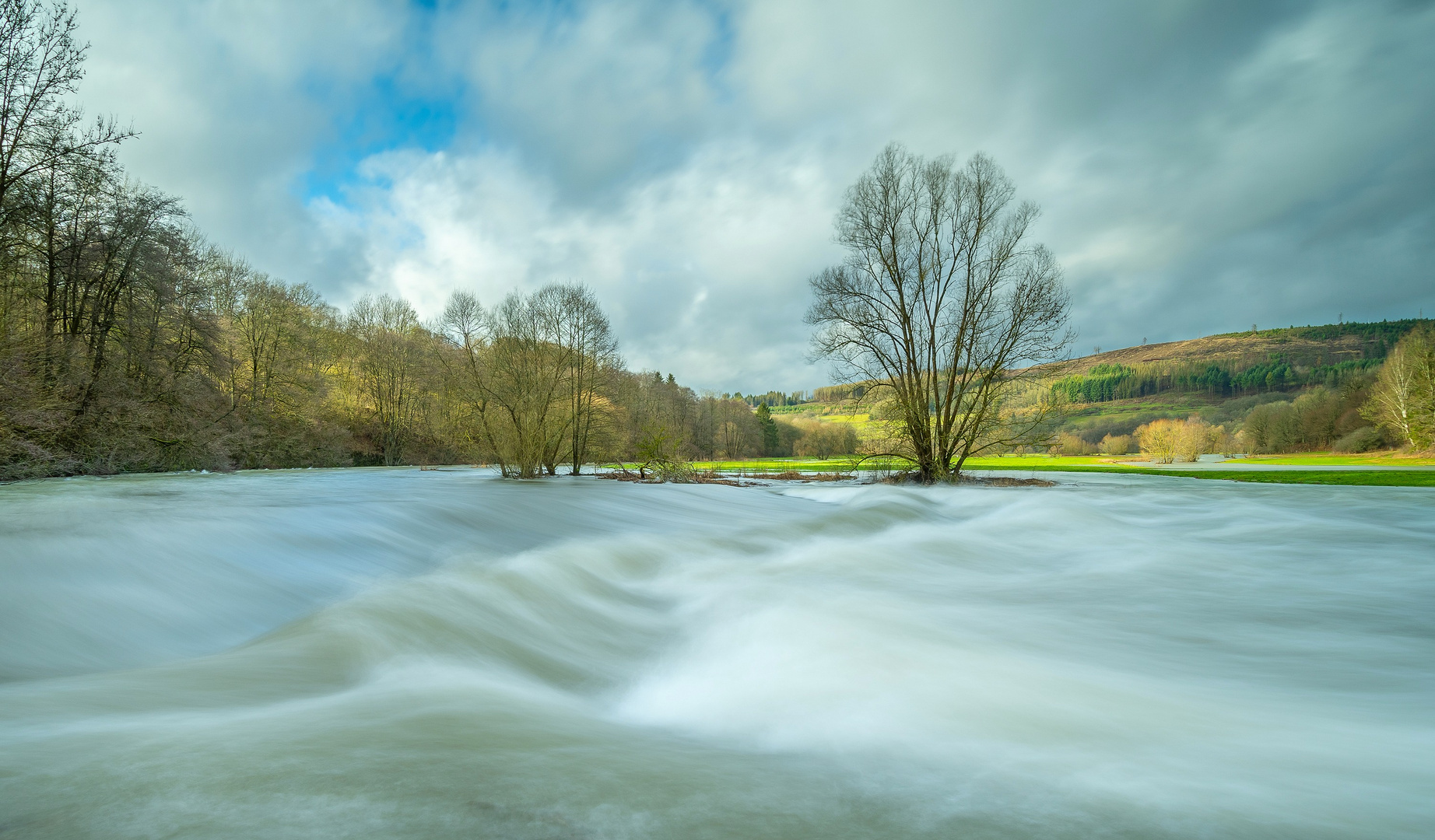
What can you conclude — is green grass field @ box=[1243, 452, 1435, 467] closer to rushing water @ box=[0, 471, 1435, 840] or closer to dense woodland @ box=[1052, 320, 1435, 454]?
dense woodland @ box=[1052, 320, 1435, 454]

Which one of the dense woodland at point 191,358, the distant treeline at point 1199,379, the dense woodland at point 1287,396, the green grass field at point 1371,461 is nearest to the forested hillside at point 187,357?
the dense woodland at point 191,358

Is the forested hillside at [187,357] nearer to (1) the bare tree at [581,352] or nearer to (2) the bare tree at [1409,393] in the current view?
(1) the bare tree at [581,352]

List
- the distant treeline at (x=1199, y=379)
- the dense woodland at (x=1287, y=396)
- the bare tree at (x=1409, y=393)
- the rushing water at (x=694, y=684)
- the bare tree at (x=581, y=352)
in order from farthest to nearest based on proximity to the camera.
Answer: the distant treeline at (x=1199, y=379) < the dense woodland at (x=1287, y=396) < the bare tree at (x=1409, y=393) < the bare tree at (x=581, y=352) < the rushing water at (x=694, y=684)

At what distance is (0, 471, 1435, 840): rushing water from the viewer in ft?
5.24

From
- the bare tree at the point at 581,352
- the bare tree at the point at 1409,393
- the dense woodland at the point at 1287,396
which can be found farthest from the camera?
the dense woodland at the point at 1287,396

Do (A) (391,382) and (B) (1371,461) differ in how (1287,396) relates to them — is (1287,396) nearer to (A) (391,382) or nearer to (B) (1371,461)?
(B) (1371,461)

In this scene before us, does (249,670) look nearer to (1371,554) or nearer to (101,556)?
(101,556)

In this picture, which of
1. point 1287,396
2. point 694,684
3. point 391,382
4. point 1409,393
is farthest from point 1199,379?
point 694,684

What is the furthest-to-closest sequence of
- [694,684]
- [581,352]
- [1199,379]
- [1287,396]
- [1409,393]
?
[1199,379], [1287,396], [1409,393], [581,352], [694,684]

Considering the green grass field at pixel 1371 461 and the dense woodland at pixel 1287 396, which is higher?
the dense woodland at pixel 1287 396

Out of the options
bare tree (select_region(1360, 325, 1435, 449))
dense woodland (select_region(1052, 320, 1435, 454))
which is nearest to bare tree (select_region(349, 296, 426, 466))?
dense woodland (select_region(1052, 320, 1435, 454))

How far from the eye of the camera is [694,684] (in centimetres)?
357

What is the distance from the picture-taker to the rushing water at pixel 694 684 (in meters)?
1.60

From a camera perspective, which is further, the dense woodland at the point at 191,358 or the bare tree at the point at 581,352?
the bare tree at the point at 581,352
